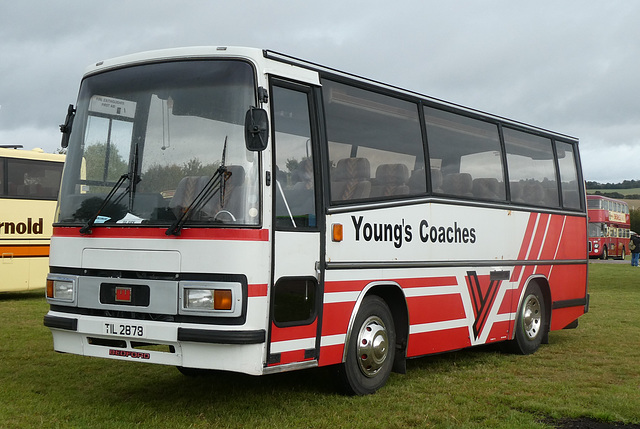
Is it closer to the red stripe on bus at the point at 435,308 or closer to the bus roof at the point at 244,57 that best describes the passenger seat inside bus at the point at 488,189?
the red stripe on bus at the point at 435,308

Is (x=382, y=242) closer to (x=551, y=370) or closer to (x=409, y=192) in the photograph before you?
(x=409, y=192)

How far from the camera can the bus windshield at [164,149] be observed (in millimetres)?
6719

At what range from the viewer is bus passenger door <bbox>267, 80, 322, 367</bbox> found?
22.6ft

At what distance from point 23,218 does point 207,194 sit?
13.5 metres

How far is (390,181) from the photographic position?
8648 mm

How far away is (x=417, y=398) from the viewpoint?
311 inches

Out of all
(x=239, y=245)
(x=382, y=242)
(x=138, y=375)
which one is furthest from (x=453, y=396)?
(x=138, y=375)

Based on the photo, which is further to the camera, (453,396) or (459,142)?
(459,142)

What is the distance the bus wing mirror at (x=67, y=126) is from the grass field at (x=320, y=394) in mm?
2426

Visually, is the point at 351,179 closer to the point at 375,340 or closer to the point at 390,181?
the point at 390,181

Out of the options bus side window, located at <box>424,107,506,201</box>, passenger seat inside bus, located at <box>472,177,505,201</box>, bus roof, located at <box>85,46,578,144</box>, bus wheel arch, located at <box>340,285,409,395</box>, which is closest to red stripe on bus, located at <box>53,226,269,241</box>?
bus roof, located at <box>85,46,578,144</box>

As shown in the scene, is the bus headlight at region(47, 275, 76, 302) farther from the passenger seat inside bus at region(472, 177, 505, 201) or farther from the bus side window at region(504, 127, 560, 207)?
the bus side window at region(504, 127, 560, 207)

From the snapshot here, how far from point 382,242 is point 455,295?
177 cm

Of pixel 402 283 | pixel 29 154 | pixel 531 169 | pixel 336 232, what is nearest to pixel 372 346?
pixel 402 283
